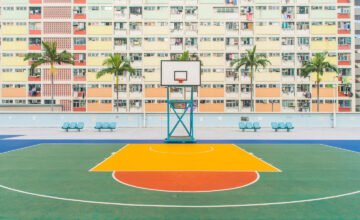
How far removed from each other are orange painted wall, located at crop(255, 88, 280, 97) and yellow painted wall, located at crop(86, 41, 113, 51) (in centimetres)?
3357

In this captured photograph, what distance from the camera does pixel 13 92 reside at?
71.1 metres

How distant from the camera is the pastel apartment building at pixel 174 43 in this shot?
71.4 metres

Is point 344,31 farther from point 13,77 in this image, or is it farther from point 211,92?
point 13,77

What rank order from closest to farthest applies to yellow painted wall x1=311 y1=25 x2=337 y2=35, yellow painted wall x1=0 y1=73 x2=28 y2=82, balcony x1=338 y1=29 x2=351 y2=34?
yellow painted wall x1=0 y1=73 x2=28 y2=82
yellow painted wall x1=311 y1=25 x2=337 y2=35
balcony x1=338 y1=29 x2=351 y2=34

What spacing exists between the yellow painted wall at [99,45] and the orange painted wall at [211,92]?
22.2 metres

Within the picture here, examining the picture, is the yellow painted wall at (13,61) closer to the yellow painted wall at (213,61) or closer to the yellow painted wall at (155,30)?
the yellow painted wall at (155,30)

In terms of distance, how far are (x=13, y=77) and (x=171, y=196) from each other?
71260 millimetres

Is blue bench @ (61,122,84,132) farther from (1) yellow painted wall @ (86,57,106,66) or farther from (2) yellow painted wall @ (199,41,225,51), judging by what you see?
(2) yellow painted wall @ (199,41,225,51)

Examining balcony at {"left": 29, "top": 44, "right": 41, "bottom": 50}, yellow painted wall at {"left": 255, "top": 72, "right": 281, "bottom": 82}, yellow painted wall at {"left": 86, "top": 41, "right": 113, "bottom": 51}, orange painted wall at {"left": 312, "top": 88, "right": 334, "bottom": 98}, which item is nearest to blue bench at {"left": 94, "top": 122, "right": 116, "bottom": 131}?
yellow painted wall at {"left": 86, "top": 41, "right": 113, "bottom": 51}

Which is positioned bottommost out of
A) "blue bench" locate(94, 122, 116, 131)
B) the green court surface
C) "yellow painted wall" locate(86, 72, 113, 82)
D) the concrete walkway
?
the green court surface

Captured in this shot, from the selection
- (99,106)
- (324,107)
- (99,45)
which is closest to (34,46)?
(99,45)

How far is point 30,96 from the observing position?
70938mm

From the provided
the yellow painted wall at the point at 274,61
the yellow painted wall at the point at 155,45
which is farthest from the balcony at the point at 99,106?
the yellow painted wall at the point at 274,61

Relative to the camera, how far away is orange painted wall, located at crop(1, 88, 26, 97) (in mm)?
71000
